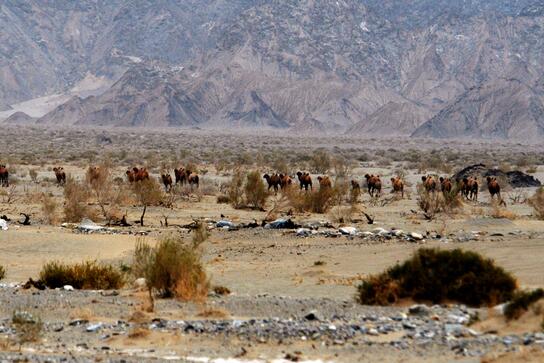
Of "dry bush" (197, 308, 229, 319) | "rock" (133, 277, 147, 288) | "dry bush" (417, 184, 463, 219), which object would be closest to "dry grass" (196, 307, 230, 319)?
"dry bush" (197, 308, 229, 319)

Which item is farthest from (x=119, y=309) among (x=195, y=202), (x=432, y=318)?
(x=195, y=202)

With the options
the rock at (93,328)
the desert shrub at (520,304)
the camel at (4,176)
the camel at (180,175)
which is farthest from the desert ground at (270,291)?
the camel at (4,176)

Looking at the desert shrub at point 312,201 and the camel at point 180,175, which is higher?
the camel at point 180,175

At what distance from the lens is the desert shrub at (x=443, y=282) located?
13.8m

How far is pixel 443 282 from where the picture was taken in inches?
556

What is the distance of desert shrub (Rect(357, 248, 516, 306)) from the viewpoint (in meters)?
13.8

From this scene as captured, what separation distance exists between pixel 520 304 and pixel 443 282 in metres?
2.02

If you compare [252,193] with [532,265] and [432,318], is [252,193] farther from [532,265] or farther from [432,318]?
[432,318]

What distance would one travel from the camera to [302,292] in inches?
661

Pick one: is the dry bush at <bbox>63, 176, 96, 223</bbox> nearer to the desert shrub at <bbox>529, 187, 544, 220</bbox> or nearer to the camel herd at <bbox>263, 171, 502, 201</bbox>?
the camel herd at <bbox>263, 171, 502, 201</bbox>

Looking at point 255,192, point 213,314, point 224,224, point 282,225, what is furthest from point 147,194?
point 213,314

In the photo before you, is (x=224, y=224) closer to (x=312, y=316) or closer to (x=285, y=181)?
(x=285, y=181)

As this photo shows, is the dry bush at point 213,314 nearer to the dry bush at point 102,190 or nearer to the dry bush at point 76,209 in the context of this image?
the dry bush at point 76,209

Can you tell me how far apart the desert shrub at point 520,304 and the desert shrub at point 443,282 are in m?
1.12
